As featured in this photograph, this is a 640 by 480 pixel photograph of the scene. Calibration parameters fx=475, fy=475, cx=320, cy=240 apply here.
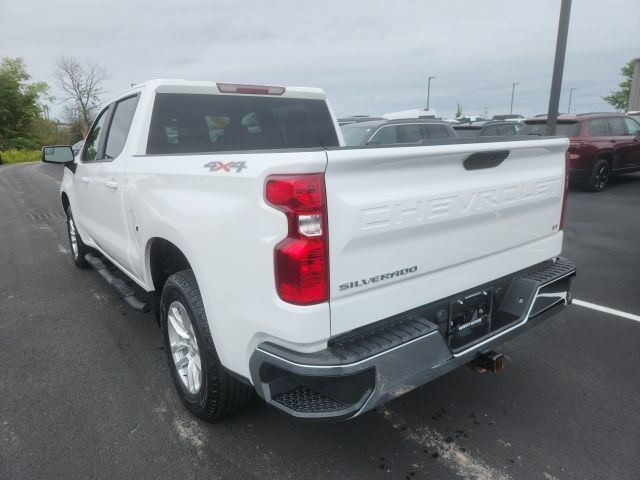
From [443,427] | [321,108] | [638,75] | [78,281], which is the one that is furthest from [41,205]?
[638,75]

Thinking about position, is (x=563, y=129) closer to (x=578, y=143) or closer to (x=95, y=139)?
(x=578, y=143)

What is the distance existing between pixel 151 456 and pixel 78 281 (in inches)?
140

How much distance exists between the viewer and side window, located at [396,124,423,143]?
9.77 meters

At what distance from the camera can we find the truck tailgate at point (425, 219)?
1.89 m

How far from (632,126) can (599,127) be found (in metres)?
1.92

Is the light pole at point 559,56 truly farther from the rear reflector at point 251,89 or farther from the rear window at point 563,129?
the rear reflector at point 251,89

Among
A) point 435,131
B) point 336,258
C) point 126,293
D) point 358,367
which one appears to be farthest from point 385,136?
point 358,367

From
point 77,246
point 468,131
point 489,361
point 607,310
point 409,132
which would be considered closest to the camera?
point 489,361

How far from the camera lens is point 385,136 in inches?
372

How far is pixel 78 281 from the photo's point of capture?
5.45m

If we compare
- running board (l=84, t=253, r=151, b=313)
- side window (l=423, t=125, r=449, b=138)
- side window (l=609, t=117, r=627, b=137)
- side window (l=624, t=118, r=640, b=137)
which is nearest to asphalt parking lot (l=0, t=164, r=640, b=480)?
running board (l=84, t=253, r=151, b=313)

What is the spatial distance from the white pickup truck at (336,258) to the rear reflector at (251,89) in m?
0.40

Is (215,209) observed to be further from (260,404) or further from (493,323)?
(493,323)

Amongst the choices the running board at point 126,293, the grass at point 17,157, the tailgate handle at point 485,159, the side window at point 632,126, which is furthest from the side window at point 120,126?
the grass at point 17,157
